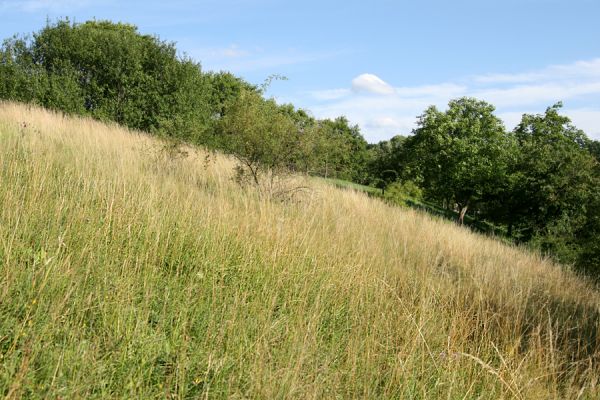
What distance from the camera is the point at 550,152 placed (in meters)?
27.0

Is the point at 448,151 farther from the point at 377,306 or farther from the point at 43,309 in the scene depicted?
the point at 43,309

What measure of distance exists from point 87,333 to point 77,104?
12.9m

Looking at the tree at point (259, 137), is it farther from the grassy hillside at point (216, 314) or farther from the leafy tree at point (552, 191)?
the leafy tree at point (552, 191)

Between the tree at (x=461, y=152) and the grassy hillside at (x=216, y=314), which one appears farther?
the tree at (x=461, y=152)

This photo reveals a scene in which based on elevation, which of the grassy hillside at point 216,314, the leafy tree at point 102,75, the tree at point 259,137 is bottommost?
the grassy hillside at point 216,314

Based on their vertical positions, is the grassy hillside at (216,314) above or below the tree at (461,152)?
below

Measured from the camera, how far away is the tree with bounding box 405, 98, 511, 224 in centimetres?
2675

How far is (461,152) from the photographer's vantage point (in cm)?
2684

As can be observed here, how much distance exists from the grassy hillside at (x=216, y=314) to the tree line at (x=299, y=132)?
3.24 m

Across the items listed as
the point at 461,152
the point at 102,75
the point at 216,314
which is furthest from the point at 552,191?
the point at 216,314

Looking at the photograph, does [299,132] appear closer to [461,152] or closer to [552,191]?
[461,152]

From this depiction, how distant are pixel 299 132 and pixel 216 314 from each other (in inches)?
221

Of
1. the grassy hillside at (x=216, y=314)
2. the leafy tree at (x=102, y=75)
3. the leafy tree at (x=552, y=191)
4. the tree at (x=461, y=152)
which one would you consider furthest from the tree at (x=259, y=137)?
the tree at (x=461, y=152)

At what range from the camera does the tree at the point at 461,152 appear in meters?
26.8
